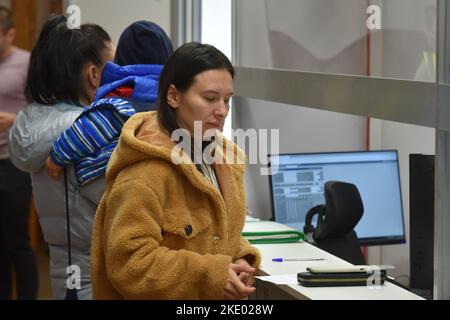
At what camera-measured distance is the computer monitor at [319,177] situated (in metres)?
3.88

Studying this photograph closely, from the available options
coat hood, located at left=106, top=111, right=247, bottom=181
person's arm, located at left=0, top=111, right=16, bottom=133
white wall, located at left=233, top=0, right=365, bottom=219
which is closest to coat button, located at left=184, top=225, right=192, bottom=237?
coat hood, located at left=106, top=111, right=247, bottom=181

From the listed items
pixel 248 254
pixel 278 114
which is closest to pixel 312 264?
pixel 248 254

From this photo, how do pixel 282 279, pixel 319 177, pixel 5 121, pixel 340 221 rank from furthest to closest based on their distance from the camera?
pixel 5 121
pixel 319 177
pixel 340 221
pixel 282 279

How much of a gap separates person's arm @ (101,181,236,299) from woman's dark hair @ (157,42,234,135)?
201mm

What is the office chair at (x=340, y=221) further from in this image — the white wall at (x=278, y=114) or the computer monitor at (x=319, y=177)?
the white wall at (x=278, y=114)

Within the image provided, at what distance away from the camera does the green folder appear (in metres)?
3.36

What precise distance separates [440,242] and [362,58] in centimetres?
145

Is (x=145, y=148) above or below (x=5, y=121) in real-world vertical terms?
below

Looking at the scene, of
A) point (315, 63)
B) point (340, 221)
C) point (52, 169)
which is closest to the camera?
point (52, 169)

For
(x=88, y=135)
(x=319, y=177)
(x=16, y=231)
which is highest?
(x=88, y=135)

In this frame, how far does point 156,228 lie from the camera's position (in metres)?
2.09

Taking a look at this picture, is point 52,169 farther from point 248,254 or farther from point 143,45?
point 248,254

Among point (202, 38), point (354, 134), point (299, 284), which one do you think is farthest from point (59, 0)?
point (299, 284)

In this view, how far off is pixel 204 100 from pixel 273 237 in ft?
4.21
